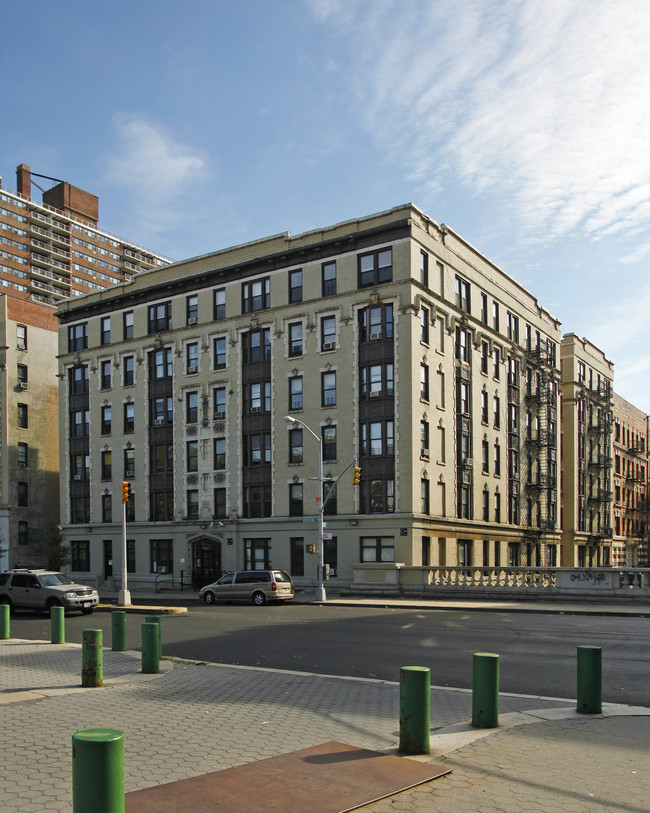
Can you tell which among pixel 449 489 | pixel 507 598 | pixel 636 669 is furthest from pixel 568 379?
pixel 636 669

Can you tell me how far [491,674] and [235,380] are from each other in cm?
4274

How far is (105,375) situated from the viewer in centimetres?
5816

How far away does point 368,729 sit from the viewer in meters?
9.10

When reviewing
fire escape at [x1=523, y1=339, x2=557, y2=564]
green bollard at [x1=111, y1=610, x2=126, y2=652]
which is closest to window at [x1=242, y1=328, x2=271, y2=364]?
fire escape at [x1=523, y1=339, x2=557, y2=564]

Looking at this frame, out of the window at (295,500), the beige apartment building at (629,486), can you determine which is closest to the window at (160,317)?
the window at (295,500)

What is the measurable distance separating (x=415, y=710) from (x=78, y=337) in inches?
2243

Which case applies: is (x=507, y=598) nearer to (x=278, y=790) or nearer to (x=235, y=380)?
(x=235, y=380)

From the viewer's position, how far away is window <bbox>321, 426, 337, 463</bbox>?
4584 centimetres

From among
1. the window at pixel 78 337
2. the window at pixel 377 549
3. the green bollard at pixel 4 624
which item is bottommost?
the window at pixel 377 549

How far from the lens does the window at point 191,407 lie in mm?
52469

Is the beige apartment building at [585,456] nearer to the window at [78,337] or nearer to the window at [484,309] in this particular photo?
the window at [484,309]

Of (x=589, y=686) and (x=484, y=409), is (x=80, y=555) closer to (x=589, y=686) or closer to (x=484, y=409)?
(x=484, y=409)

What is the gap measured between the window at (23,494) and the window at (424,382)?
38.6 m

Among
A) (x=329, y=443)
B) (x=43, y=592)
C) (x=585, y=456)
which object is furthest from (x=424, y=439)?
(x=585, y=456)
